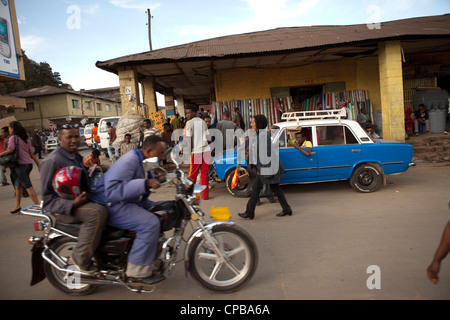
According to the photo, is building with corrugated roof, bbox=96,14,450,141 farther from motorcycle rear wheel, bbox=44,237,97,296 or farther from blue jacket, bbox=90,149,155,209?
motorcycle rear wheel, bbox=44,237,97,296

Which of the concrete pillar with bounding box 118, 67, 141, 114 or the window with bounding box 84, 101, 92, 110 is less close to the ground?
the window with bounding box 84, 101, 92, 110

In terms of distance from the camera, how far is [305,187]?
7.23 meters

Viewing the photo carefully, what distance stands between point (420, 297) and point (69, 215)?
3.20 metres

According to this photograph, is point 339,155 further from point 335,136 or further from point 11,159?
point 11,159

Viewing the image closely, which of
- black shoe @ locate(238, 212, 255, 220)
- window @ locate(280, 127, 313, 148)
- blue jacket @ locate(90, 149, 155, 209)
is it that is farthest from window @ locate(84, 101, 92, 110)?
blue jacket @ locate(90, 149, 155, 209)

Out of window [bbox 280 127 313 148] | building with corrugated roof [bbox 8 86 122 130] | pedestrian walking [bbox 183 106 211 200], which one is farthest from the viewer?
building with corrugated roof [bbox 8 86 122 130]

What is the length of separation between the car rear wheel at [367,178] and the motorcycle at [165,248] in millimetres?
4195

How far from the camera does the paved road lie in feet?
9.73

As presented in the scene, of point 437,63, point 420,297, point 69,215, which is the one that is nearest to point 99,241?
point 69,215

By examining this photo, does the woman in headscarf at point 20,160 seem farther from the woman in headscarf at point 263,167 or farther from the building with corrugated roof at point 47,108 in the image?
the building with corrugated roof at point 47,108

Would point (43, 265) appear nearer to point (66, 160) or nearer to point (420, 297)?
point (66, 160)

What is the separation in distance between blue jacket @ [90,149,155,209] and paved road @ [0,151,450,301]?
102 cm

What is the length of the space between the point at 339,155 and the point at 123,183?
15.8ft

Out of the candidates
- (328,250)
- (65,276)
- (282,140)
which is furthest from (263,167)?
(65,276)
